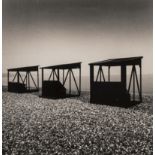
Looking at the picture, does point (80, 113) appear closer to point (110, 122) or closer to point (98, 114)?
point (98, 114)

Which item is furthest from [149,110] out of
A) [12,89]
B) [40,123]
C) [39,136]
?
→ [12,89]

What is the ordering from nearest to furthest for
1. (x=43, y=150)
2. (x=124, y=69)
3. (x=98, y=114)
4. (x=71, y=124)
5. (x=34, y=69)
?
1. (x=43, y=150)
2. (x=71, y=124)
3. (x=98, y=114)
4. (x=124, y=69)
5. (x=34, y=69)

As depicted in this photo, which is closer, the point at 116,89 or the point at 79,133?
the point at 79,133

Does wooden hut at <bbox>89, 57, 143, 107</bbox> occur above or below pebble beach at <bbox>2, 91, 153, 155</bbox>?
above

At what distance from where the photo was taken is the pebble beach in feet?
20.7

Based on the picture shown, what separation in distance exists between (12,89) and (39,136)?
1839 cm

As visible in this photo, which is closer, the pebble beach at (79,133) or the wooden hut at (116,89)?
the pebble beach at (79,133)

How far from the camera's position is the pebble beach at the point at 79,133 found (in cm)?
632

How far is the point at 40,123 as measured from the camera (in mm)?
9461

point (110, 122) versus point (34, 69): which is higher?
point (34, 69)

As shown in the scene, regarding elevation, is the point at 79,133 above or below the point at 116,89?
below

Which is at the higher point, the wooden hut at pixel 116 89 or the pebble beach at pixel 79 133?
the wooden hut at pixel 116 89

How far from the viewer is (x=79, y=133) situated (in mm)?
7871

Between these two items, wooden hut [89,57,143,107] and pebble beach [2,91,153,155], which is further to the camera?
wooden hut [89,57,143,107]
